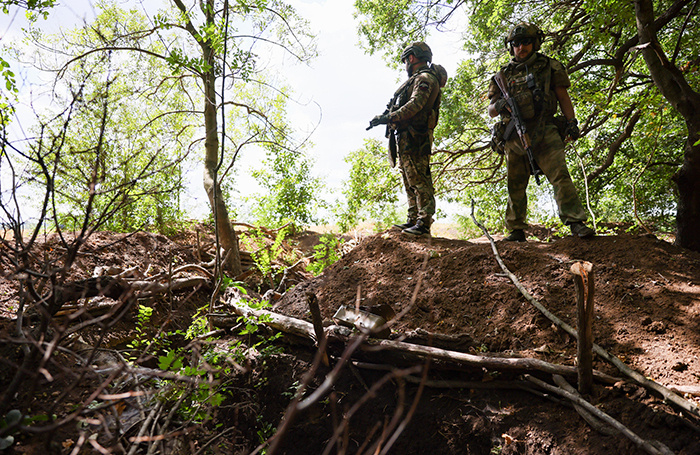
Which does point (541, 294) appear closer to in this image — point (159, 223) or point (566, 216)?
point (566, 216)

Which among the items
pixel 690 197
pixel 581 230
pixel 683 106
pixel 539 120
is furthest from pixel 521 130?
pixel 690 197

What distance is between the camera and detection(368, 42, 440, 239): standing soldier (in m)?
4.91

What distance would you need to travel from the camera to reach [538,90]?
404 cm

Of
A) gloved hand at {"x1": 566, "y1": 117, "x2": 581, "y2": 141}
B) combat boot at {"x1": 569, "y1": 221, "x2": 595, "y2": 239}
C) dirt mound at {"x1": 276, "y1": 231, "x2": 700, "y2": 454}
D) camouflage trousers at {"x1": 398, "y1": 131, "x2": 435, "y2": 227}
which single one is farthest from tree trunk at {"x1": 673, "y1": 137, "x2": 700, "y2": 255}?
camouflage trousers at {"x1": 398, "y1": 131, "x2": 435, "y2": 227}

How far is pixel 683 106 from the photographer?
13.6 ft

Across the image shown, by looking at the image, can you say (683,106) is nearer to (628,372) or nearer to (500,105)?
(500,105)

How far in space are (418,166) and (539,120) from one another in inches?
62.1

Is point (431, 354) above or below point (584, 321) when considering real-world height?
below

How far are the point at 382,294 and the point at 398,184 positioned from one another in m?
4.34

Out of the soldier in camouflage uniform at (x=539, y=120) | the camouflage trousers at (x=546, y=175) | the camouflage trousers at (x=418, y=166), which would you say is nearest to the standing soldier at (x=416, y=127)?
the camouflage trousers at (x=418, y=166)

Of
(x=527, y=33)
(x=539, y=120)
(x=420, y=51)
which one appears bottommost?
(x=539, y=120)

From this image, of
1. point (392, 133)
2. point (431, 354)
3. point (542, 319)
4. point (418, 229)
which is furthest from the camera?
point (392, 133)

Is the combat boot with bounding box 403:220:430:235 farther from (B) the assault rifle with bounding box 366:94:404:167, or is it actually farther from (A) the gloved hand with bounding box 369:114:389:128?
(A) the gloved hand with bounding box 369:114:389:128

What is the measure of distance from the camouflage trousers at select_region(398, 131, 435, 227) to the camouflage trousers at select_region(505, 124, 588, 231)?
1033 mm
